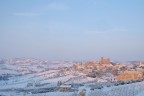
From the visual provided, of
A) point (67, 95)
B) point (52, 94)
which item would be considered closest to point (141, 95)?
point (67, 95)

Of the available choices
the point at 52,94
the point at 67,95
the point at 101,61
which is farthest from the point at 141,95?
the point at 101,61

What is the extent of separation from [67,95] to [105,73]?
40.7 m

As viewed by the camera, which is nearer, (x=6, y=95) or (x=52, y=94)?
(x=52, y=94)

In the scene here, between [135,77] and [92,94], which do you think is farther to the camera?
[135,77]

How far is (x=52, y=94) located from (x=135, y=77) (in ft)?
89.1

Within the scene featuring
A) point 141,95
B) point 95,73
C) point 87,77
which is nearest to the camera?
point 141,95

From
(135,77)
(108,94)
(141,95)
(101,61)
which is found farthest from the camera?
(101,61)

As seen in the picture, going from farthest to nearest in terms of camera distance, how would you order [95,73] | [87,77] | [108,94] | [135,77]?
[95,73], [87,77], [135,77], [108,94]

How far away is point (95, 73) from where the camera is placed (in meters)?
78.8

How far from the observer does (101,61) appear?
352 feet

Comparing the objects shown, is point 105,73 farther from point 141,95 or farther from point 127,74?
point 141,95

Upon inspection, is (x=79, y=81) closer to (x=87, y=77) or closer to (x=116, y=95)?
(x=87, y=77)

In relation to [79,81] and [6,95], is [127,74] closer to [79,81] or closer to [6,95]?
[79,81]

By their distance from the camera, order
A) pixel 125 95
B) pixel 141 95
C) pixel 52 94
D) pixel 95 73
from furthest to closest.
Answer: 1. pixel 95 73
2. pixel 52 94
3. pixel 125 95
4. pixel 141 95
